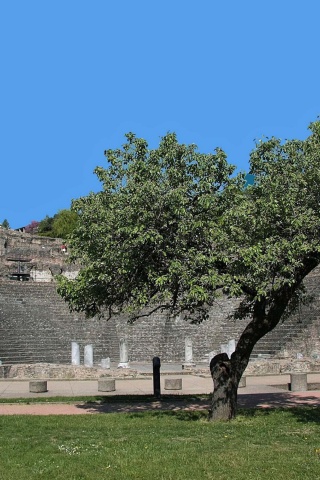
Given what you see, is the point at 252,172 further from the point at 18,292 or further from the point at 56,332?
the point at 18,292

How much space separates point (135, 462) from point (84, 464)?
725 millimetres

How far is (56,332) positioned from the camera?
35.4 meters

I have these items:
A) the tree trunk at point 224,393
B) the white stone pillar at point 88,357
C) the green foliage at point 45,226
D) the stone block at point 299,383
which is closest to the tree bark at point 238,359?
the tree trunk at point 224,393

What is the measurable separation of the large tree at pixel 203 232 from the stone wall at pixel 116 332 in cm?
1644

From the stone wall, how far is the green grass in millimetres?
16670

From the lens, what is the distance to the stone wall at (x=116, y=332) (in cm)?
3142

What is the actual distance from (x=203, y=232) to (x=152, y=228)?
1.07m

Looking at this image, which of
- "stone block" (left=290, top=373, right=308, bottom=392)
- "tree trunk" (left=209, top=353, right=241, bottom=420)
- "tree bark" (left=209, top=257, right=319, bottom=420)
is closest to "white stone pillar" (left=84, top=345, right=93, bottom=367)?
"stone block" (left=290, top=373, right=308, bottom=392)

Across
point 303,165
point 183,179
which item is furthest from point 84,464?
point 303,165

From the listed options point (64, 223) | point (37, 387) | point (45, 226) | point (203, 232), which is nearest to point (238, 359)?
point (203, 232)

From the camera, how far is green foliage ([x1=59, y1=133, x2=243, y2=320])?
43.1 feet

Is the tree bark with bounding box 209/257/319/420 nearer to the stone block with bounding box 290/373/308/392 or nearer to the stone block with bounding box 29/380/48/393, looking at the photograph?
the stone block with bounding box 290/373/308/392

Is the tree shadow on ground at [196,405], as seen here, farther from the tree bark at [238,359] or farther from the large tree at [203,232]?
the large tree at [203,232]

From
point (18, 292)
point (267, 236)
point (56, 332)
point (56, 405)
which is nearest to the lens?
point (267, 236)
